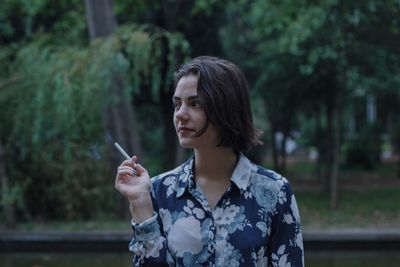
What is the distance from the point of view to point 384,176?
87.1ft

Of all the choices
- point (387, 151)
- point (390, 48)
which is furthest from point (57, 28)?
point (387, 151)

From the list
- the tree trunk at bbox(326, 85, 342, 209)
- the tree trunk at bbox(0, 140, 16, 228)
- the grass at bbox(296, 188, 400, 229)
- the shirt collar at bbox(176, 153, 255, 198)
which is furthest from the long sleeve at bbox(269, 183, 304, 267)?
the tree trunk at bbox(326, 85, 342, 209)

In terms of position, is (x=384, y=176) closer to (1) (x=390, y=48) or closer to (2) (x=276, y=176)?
(1) (x=390, y=48)

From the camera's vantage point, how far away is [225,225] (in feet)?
8.31

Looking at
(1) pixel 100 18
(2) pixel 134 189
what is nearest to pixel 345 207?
(1) pixel 100 18

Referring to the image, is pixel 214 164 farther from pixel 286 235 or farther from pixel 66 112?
pixel 66 112

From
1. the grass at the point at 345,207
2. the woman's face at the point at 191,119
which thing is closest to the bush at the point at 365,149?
the grass at the point at 345,207

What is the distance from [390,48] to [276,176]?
1446cm

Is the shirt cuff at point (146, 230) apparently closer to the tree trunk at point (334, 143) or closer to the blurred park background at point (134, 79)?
the blurred park background at point (134, 79)

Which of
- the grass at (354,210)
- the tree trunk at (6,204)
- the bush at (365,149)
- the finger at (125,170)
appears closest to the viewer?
the finger at (125,170)

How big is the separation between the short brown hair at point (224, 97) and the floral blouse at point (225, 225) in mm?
125

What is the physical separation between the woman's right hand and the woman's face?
0.68 ft

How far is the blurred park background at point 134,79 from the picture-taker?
40.4ft

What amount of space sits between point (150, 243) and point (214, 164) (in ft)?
1.21
